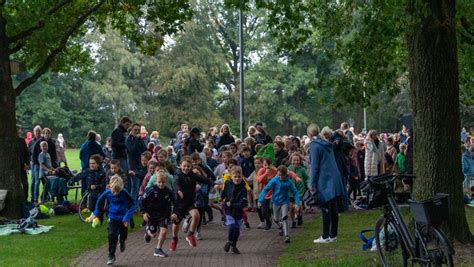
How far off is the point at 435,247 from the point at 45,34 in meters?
11.4

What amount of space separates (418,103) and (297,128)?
57710 mm

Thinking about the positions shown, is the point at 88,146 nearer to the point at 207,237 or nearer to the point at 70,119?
the point at 207,237

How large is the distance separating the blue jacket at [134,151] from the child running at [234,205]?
5327 mm

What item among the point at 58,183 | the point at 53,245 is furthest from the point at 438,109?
the point at 58,183

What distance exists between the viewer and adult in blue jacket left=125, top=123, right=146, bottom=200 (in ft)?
57.1

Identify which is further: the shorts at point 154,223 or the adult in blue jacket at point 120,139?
the adult in blue jacket at point 120,139

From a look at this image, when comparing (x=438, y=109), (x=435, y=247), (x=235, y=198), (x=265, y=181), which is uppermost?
(x=438, y=109)

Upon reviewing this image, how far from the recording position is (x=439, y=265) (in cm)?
770

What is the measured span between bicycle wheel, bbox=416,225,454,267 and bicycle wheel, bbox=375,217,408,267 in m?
0.54

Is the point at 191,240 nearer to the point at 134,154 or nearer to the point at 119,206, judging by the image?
the point at 119,206

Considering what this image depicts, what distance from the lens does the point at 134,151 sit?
17.5 m

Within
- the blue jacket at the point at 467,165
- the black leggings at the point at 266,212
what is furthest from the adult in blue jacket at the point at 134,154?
the blue jacket at the point at 467,165

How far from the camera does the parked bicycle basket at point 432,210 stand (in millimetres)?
7773

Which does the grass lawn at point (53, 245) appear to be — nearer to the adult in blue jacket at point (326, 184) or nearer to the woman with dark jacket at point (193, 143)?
the woman with dark jacket at point (193, 143)
